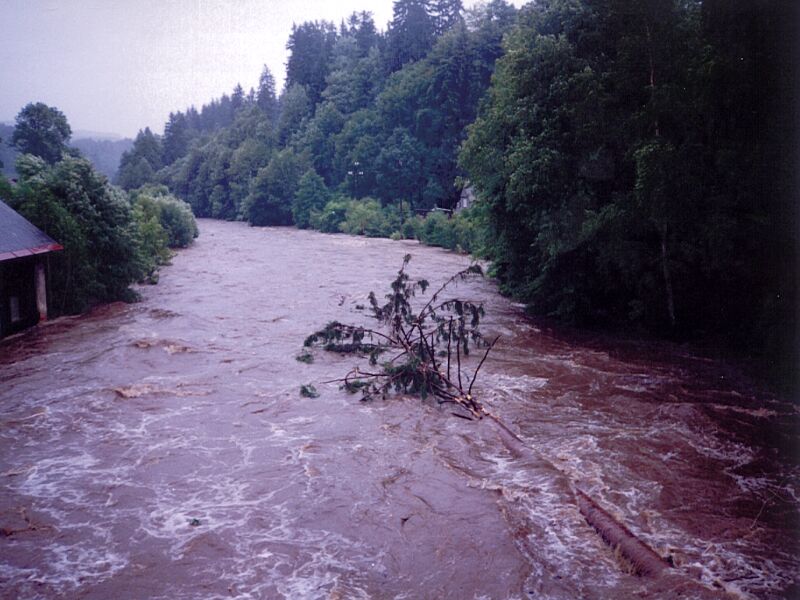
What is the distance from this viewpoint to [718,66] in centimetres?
1198

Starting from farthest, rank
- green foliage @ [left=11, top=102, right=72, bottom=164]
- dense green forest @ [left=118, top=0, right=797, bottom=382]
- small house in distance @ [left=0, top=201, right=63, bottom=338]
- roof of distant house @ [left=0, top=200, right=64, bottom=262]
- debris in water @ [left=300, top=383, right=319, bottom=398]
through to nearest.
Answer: green foliage @ [left=11, top=102, right=72, bottom=164], small house in distance @ [left=0, top=201, right=63, bottom=338], roof of distant house @ [left=0, top=200, right=64, bottom=262], debris in water @ [left=300, top=383, right=319, bottom=398], dense green forest @ [left=118, top=0, right=797, bottom=382]

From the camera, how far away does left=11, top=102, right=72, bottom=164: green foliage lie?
51.7m

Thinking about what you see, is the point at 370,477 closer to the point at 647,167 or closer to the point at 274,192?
the point at 647,167

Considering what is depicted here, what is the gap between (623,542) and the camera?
700 cm

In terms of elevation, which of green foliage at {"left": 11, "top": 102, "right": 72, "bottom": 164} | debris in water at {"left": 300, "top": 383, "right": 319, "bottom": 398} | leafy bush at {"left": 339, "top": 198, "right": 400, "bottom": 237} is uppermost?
green foliage at {"left": 11, "top": 102, "right": 72, "bottom": 164}

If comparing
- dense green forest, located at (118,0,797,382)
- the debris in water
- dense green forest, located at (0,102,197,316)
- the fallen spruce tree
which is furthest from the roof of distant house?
dense green forest, located at (118,0,797,382)

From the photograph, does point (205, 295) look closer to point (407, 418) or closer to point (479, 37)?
point (407, 418)

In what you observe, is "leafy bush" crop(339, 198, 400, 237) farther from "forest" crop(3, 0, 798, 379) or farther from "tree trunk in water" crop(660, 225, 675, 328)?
"tree trunk in water" crop(660, 225, 675, 328)

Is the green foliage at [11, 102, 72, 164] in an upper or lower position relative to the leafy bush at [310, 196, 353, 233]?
upper

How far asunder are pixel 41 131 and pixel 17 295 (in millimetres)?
43055

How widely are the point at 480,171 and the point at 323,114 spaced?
5427 centimetres

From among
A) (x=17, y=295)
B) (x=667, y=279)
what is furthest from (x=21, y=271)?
(x=667, y=279)

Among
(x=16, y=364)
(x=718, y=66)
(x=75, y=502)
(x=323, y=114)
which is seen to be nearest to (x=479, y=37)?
(x=323, y=114)

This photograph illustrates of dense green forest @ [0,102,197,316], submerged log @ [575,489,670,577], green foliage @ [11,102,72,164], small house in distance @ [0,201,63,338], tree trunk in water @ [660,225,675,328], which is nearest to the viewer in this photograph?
submerged log @ [575,489,670,577]
